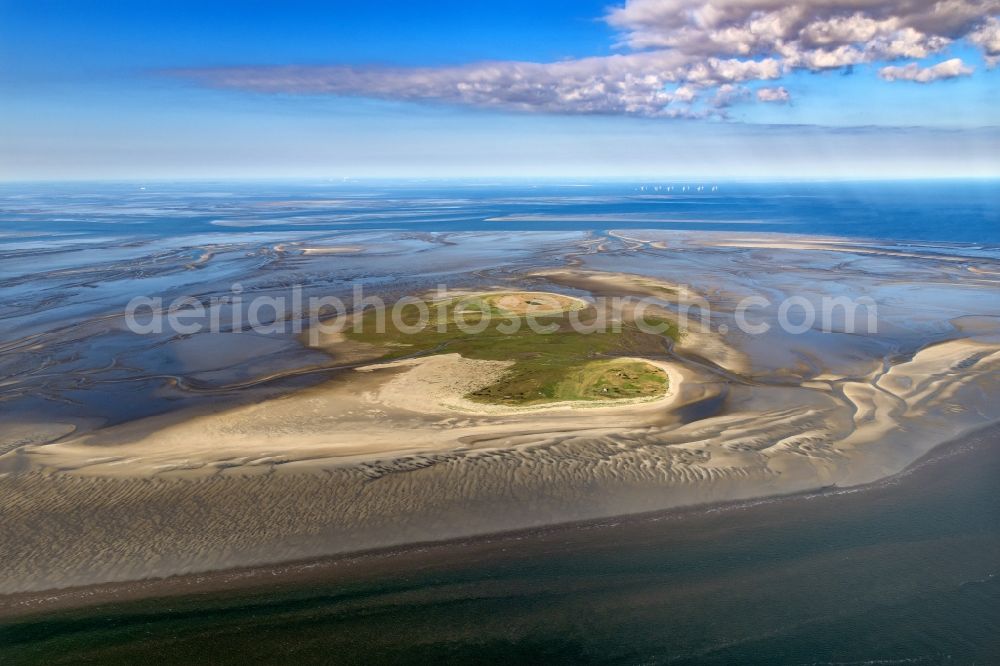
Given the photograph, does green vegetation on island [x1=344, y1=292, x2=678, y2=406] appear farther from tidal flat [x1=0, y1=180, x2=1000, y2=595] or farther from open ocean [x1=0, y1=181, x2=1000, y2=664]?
open ocean [x1=0, y1=181, x2=1000, y2=664]

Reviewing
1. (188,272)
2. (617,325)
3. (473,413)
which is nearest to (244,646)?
(473,413)

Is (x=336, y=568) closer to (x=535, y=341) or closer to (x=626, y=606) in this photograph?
(x=626, y=606)

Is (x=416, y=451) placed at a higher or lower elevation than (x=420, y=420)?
lower

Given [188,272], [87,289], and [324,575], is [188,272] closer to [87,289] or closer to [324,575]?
[87,289]

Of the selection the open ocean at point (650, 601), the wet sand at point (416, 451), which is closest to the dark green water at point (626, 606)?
the open ocean at point (650, 601)

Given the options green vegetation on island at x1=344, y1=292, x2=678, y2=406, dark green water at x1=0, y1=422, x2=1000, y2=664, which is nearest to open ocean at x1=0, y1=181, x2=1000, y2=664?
dark green water at x1=0, y1=422, x2=1000, y2=664

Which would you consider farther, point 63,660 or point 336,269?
point 336,269

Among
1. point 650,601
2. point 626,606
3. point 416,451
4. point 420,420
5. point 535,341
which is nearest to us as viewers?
point 626,606

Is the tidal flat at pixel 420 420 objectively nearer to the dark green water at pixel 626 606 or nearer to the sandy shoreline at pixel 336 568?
the sandy shoreline at pixel 336 568

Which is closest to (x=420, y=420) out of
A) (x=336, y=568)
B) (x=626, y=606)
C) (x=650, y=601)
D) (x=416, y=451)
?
(x=416, y=451)
